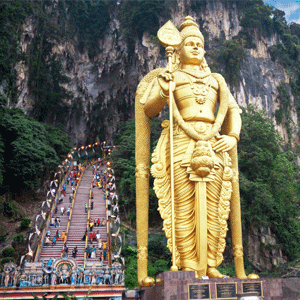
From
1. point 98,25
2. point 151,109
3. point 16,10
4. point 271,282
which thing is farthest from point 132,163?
point 98,25

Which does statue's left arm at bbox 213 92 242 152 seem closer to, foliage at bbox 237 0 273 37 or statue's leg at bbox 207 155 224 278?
statue's leg at bbox 207 155 224 278

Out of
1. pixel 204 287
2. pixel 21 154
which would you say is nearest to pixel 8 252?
pixel 21 154

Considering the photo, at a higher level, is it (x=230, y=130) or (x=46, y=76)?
(x=46, y=76)

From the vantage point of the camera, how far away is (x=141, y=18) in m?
32.0

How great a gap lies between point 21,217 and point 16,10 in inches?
491

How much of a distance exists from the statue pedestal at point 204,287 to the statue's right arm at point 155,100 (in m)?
2.72

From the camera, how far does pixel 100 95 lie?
37.0m

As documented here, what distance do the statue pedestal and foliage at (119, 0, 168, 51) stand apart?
94.6ft

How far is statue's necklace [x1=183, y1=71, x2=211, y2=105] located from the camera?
6297 millimetres

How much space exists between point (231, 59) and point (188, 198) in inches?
956

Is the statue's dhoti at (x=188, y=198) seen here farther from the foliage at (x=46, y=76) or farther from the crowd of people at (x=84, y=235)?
the foliage at (x=46, y=76)

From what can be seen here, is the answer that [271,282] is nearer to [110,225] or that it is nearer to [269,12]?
[110,225]

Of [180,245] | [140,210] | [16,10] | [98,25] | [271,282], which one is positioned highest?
[98,25]

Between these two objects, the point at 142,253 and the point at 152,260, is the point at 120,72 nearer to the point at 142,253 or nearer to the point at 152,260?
the point at 152,260
